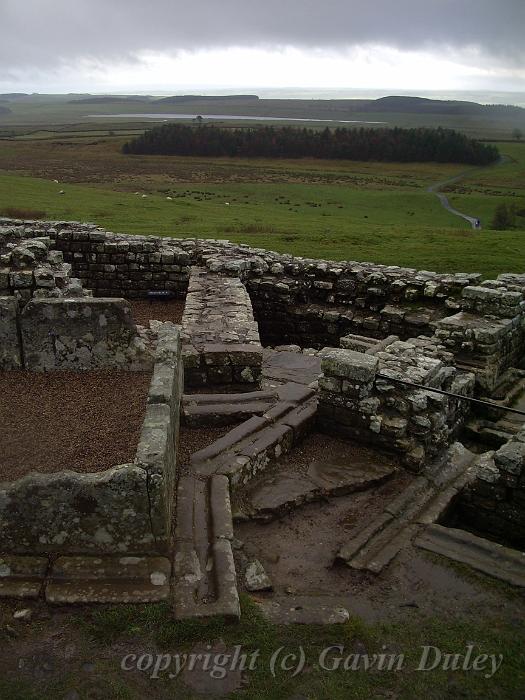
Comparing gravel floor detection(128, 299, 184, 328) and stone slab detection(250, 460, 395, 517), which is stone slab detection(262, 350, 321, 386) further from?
gravel floor detection(128, 299, 184, 328)

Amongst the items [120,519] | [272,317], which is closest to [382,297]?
[272,317]

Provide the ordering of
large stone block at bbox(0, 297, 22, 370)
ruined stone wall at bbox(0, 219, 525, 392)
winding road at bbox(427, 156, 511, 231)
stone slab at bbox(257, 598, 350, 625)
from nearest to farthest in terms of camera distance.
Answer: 1. stone slab at bbox(257, 598, 350, 625)
2. large stone block at bbox(0, 297, 22, 370)
3. ruined stone wall at bbox(0, 219, 525, 392)
4. winding road at bbox(427, 156, 511, 231)

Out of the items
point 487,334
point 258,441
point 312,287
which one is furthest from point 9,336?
point 312,287

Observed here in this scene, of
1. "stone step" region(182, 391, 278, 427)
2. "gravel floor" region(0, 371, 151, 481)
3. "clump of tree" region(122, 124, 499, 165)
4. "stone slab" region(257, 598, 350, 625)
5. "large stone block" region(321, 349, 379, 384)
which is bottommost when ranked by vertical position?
"stone slab" region(257, 598, 350, 625)

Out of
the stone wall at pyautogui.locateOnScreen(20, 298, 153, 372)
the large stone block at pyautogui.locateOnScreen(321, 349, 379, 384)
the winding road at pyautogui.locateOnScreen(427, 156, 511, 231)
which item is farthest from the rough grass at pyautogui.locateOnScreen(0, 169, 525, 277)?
the stone wall at pyautogui.locateOnScreen(20, 298, 153, 372)

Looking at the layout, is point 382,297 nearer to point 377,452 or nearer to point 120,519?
point 377,452

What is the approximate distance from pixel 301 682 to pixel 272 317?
1081cm

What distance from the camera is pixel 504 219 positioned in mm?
41188

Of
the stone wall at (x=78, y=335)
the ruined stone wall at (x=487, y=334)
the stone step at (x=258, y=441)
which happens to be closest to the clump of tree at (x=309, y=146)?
the ruined stone wall at (x=487, y=334)

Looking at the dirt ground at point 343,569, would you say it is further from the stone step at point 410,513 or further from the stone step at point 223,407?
the stone step at point 223,407

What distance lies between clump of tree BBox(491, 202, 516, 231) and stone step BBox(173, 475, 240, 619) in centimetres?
3936

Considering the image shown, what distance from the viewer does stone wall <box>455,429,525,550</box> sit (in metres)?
6.55

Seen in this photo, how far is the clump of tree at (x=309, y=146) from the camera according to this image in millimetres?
85562

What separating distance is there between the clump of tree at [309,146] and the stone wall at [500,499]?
8442 cm
